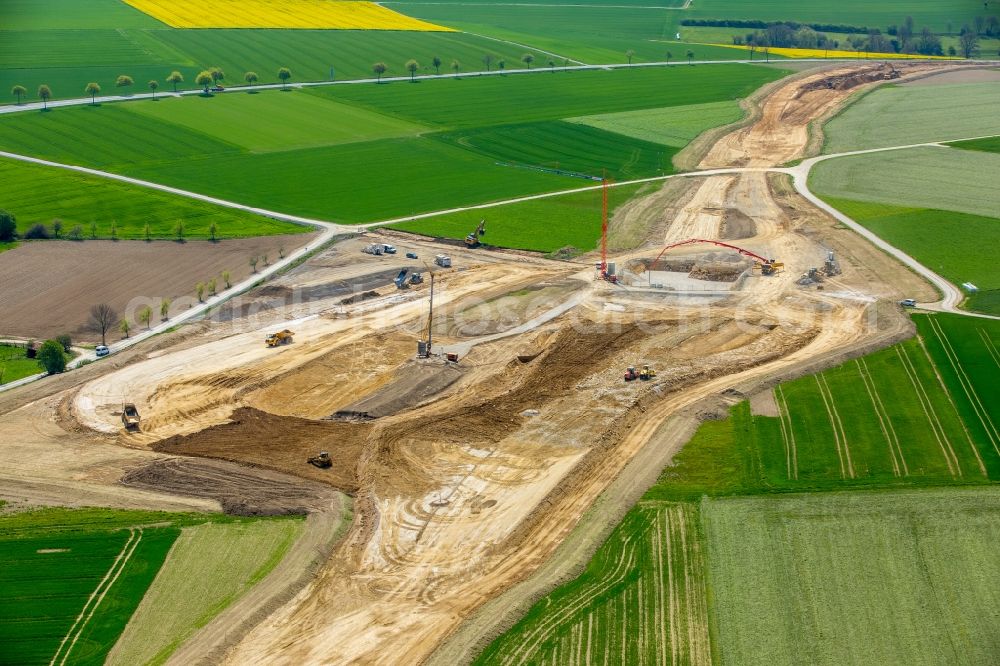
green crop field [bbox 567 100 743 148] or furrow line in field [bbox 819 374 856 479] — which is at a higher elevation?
green crop field [bbox 567 100 743 148]

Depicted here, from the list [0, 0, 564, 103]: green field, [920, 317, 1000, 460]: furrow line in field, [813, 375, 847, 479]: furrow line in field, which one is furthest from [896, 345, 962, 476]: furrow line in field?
[0, 0, 564, 103]: green field

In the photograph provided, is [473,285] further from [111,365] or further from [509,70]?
[509,70]

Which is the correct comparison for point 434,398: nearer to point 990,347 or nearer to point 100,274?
point 100,274

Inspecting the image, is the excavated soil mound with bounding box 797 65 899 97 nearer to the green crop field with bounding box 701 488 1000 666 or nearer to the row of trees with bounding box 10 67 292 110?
the row of trees with bounding box 10 67 292 110

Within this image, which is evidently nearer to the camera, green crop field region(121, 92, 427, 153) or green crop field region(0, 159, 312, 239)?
green crop field region(0, 159, 312, 239)

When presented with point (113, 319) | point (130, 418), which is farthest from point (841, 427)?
point (113, 319)
